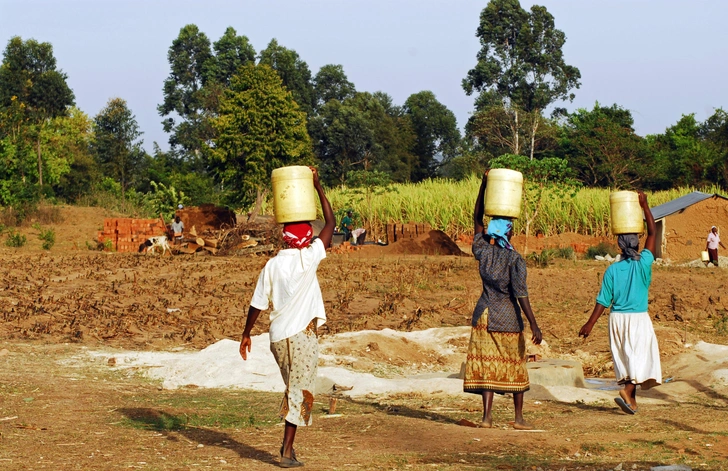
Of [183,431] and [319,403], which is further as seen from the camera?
[319,403]

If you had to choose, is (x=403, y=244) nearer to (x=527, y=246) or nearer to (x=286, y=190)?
(x=527, y=246)

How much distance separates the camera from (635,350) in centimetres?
706

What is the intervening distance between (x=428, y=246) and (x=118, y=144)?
25741 millimetres

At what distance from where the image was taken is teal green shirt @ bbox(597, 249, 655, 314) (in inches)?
279

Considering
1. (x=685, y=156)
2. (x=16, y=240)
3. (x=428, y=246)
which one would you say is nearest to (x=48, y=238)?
(x=16, y=240)

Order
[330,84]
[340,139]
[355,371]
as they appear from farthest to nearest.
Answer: [330,84]
[340,139]
[355,371]

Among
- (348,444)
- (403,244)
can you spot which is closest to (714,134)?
(403,244)

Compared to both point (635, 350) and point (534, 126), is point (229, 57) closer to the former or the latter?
point (534, 126)

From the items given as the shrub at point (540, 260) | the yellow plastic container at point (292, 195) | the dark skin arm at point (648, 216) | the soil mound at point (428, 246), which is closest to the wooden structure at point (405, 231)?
the soil mound at point (428, 246)

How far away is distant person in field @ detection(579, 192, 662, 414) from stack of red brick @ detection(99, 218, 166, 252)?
19.5 meters

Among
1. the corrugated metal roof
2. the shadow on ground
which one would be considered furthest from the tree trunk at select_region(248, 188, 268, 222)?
the shadow on ground

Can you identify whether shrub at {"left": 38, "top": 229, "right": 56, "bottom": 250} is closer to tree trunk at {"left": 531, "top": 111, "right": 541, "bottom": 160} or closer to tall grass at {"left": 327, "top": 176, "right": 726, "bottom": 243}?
tall grass at {"left": 327, "top": 176, "right": 726, "bottom": 243}

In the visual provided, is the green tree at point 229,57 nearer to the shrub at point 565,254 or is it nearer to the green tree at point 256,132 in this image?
Answer: the green tree at point 256,132

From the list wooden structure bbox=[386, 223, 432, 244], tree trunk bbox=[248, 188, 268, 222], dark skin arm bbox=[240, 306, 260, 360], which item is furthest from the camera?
tree trunk bbox=[248, 188, 268, 222]
